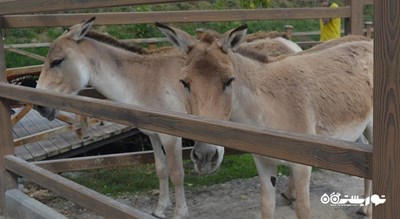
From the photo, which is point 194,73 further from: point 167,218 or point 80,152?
point 80,152

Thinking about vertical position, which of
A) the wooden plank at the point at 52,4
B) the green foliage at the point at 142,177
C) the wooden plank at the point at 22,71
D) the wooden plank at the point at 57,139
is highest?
the wooden plank at the point at 52,4

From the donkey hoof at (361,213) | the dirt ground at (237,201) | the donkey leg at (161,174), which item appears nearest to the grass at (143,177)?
the dirt ground at (237,201)

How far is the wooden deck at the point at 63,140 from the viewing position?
6.41 metres

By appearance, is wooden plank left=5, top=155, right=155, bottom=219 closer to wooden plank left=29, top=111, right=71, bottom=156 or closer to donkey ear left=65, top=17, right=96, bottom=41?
donkey ear left=65, top=17, right=96, bottom=41

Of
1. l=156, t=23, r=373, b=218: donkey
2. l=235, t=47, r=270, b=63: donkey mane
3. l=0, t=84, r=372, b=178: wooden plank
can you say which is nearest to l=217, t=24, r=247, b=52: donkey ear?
l=156, t=23, r=373, b=218: donkey

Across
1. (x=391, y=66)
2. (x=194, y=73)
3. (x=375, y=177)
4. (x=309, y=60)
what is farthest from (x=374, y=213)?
(x=309, y=60)

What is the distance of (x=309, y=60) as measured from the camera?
4105 mm

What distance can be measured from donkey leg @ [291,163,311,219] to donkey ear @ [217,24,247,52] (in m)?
1.00

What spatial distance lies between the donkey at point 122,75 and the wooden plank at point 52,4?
745 millimetres

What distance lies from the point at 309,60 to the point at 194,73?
138 cm

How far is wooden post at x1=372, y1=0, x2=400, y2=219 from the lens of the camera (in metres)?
1.62

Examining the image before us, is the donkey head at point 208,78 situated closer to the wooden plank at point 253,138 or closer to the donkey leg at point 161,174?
the wooden plank at point 253,138

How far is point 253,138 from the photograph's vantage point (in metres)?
2.07

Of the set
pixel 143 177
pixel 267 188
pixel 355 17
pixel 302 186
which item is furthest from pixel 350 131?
pixel 143 177
